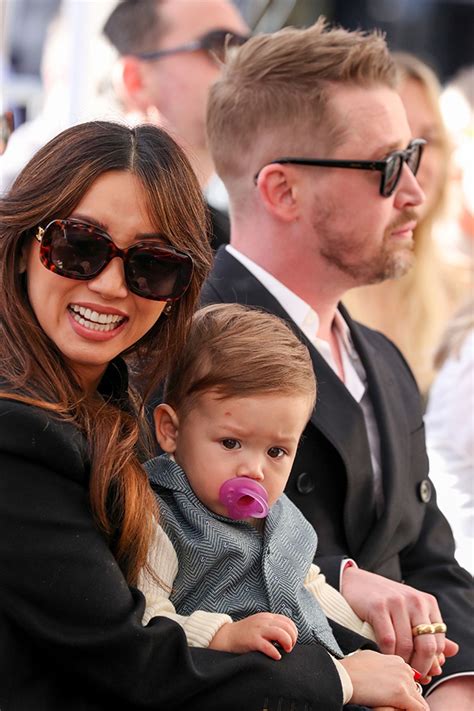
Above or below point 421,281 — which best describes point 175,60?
above

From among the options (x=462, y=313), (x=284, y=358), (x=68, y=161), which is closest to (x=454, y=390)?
(x=462, y=313)

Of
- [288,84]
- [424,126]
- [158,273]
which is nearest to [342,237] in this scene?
[288,84]

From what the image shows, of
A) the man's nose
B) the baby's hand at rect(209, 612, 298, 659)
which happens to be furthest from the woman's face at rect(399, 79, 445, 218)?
the baby's hand at rect(209, 612, 298, 659)

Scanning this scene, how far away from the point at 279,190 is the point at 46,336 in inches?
46.1

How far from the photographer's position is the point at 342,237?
316 cm

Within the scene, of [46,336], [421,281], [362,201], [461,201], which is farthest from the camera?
[461,201]

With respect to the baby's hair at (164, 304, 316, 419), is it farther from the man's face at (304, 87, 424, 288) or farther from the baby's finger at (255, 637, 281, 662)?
the man's face at (304, 87, 424, 288)

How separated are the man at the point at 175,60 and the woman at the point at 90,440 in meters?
2.79

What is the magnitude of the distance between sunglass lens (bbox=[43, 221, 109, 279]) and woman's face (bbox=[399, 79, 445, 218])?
360cm

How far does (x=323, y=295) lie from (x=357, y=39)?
0.73m

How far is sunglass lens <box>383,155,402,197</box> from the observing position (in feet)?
10.3

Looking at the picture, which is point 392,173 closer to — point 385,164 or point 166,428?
point 385,164

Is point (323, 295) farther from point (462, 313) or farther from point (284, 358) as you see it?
point (462, 313)

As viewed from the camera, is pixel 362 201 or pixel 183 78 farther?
pixel 183 78
